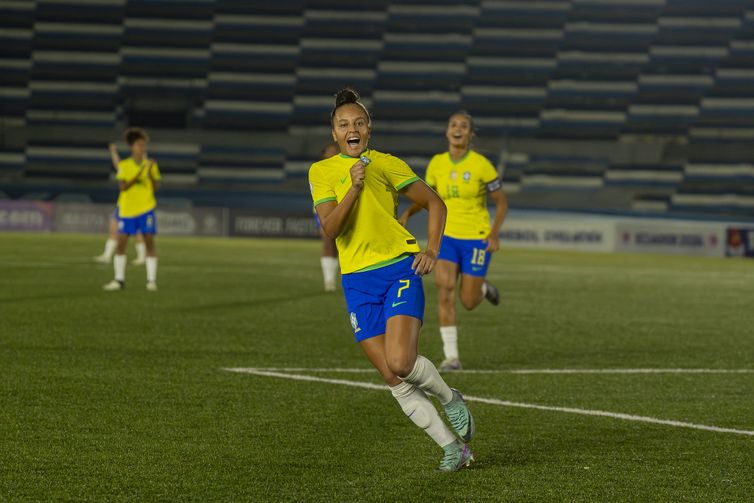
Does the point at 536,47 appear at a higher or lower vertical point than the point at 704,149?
higher

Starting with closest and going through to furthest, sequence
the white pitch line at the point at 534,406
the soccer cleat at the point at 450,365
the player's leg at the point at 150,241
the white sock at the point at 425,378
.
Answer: the white sock at the point at 425,378 < the white pitch line at the point at 534,406 < the soccer cleat at the point at 450,365 < the player's leg at the point at 150,241

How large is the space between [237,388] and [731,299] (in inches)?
467

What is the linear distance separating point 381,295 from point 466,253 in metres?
4.46

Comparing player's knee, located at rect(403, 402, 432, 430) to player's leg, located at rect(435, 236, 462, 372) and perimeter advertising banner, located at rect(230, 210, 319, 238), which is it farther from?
perimeter advertising banner, located at rect(230, 210, 319, 238)

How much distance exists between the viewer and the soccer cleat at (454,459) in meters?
5.63

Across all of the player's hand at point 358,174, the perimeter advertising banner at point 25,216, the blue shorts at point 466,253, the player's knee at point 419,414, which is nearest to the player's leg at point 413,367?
the player's knee at point 419,414

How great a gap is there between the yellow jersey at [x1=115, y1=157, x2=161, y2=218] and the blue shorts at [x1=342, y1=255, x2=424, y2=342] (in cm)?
1209

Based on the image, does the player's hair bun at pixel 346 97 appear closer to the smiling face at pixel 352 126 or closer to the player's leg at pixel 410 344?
the smiling face at pixel 352 126

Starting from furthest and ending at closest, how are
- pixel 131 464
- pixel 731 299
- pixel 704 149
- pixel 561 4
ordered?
pixel 561 4
pixel 704 149
pixel 731 299
pixel 131 464

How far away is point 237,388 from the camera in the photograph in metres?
8.23

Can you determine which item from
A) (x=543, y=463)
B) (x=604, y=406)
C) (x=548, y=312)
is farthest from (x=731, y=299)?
(x=543, y=463)

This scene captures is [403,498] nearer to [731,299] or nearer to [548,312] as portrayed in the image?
[548,312]

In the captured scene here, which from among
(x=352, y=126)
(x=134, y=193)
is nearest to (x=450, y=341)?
(x=352, y=126)

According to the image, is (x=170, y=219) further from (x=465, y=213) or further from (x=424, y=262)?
(x=424, y=262)
